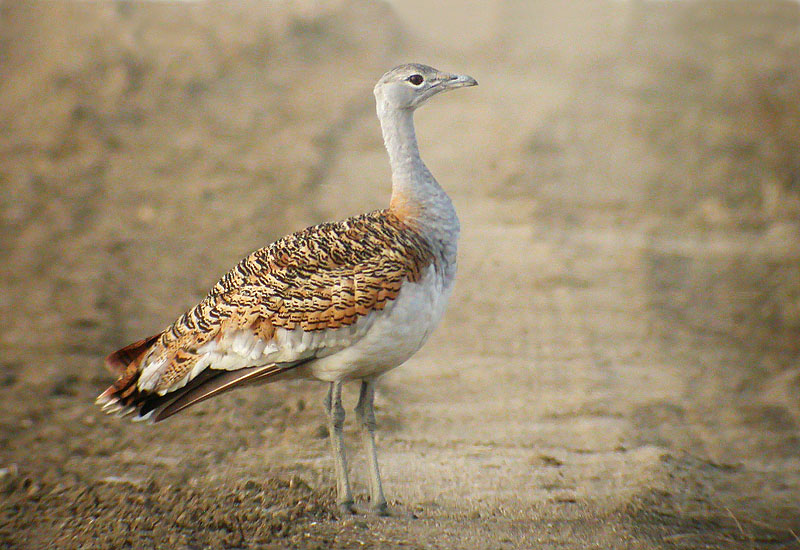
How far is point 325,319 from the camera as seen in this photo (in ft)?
15.4

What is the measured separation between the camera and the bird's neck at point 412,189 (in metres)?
5.16

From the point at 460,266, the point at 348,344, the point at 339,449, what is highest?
the point at 460,266

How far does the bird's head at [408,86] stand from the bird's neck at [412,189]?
0.18 feet

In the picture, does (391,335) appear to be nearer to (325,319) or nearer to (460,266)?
(325,319)

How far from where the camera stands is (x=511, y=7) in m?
24.4

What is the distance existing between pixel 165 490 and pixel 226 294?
1.41 meters

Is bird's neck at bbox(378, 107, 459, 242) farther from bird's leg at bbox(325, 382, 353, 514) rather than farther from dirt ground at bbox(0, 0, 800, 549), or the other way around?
dirt ground at bbox(0, 0, 800, 549)

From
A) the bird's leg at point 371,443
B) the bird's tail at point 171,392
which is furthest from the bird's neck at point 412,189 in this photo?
the bird's tail at point 171,392

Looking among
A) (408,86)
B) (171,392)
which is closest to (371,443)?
(171,392)

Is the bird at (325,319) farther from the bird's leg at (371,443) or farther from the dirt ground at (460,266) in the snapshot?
the dirt ground at (460,266)

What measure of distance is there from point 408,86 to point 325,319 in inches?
63.2

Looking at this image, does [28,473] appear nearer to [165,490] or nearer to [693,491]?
[165,490]

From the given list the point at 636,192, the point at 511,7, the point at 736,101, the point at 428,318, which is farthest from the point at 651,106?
the point at 428,318

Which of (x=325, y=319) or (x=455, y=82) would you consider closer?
(x=325, y=319)
